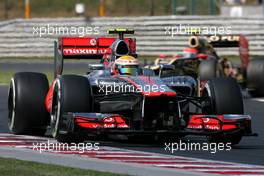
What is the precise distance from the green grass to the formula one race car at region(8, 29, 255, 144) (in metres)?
1.65

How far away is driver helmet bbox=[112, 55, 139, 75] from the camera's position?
13430 millimetres

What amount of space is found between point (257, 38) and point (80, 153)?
23.2 meters

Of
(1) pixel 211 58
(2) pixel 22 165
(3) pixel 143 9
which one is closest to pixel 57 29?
(1) pixel 211 58

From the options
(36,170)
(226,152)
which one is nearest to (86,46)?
→ (226,152)

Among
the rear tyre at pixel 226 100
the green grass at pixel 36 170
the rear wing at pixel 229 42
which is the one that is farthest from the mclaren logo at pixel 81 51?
the rear wing at pixel 229 42

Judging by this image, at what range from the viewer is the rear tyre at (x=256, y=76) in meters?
21.6

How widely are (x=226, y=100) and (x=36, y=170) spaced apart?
3390 millimetres

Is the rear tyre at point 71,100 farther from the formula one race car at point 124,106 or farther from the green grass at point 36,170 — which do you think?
the green grass at point 36,170

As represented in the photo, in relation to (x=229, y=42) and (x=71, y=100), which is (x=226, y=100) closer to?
(x=71, y=100)

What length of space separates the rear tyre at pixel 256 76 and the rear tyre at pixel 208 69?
0.86m

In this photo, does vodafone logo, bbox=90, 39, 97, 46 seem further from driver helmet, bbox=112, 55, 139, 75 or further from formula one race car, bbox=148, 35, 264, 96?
formula one race car, bbox=148, 35, 264, 96

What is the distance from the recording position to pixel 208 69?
22.3 metres

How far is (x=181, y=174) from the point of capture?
9.37m

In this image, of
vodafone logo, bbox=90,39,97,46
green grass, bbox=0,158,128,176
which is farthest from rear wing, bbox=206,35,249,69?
green grass, bbox=0,158,128,176
